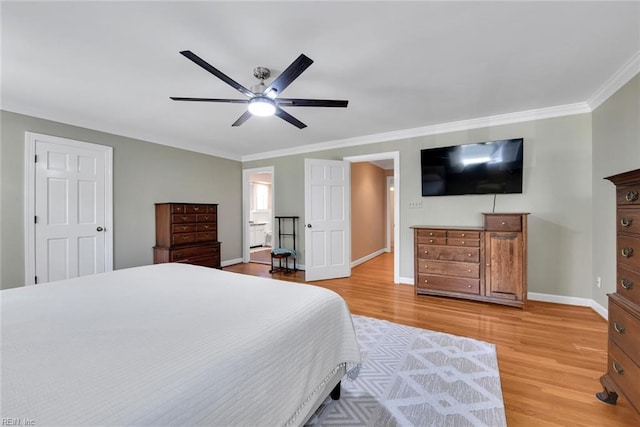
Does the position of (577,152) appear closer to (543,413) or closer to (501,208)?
(501,208)

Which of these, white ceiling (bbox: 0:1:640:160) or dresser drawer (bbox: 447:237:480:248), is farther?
dresser drawer (bbox: 447:237:480:248)

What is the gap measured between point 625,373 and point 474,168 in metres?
2.62

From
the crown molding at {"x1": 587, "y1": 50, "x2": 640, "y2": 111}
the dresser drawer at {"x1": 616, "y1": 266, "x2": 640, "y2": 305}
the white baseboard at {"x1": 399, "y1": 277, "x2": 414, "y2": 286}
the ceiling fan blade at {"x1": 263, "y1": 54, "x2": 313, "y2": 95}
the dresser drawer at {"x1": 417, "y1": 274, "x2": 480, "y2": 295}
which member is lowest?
the white baseboard at {"x1": 399, "y1": 277, "x2": 414, "y2": 286}

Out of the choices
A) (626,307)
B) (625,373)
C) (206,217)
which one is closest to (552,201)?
(626,307)

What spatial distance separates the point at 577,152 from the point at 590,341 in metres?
2.14

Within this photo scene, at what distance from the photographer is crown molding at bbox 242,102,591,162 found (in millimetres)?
3184

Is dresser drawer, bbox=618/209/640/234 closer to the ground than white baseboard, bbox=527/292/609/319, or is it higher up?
higher up

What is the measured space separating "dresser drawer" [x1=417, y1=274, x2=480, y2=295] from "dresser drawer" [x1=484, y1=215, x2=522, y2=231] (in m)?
0.68

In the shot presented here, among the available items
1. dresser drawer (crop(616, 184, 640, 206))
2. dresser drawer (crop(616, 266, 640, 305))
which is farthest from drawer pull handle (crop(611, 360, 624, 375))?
dresser drawer (crop(616, 184, 640, 206))

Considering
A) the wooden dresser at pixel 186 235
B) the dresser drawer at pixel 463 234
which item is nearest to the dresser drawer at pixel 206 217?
the wooden dresser at pixel 186 235

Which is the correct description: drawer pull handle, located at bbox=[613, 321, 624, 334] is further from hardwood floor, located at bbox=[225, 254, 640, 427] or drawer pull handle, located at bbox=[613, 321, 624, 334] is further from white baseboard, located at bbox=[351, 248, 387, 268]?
white baseboard, located at bbox=[351, 248, 387, 268]

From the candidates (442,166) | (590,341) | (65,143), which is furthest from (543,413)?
(65,143)

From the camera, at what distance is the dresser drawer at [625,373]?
4.47 feet

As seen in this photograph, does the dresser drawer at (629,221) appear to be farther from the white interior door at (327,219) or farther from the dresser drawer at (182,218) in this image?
the dresser drawer at (182,218)
